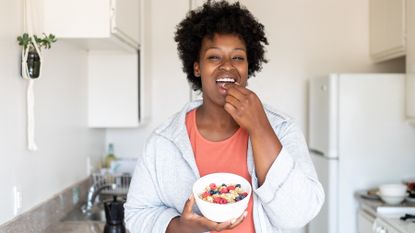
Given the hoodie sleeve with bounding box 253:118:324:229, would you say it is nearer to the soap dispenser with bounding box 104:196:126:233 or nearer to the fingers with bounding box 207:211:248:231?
the fingers with bounding box 207:211:248:231

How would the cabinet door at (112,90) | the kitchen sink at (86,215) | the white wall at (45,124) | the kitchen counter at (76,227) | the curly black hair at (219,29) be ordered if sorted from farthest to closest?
the cabinet door at (112,90) → the kitchen sink at (86,215) → the kitchen counter at (76,227) → the white wall at (45,124) → the curly black hair at (219,29)

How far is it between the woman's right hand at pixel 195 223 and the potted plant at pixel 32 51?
3.30ft

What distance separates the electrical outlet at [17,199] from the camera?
5.72 ft

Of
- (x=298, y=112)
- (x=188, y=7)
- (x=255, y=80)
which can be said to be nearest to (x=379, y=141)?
(x=298, y=112)

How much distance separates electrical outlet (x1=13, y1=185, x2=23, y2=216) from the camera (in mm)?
1743

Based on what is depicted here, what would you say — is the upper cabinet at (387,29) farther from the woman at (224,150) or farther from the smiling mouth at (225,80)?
the smiling mouth at (225,80)

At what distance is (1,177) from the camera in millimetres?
1620

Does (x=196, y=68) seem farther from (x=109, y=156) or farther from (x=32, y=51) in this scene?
(x=109, y=156)

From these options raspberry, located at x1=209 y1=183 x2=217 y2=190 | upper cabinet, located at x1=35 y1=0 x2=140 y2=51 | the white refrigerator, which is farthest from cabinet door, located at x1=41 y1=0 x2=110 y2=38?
the white refrigerator

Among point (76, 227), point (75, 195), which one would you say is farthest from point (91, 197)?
point (76, 227)

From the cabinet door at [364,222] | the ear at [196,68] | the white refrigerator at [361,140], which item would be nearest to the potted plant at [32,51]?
the ear at [196,68]

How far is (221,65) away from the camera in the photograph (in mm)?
1137

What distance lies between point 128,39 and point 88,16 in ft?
1.43

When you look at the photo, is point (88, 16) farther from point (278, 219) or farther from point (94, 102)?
point (278, 219)
